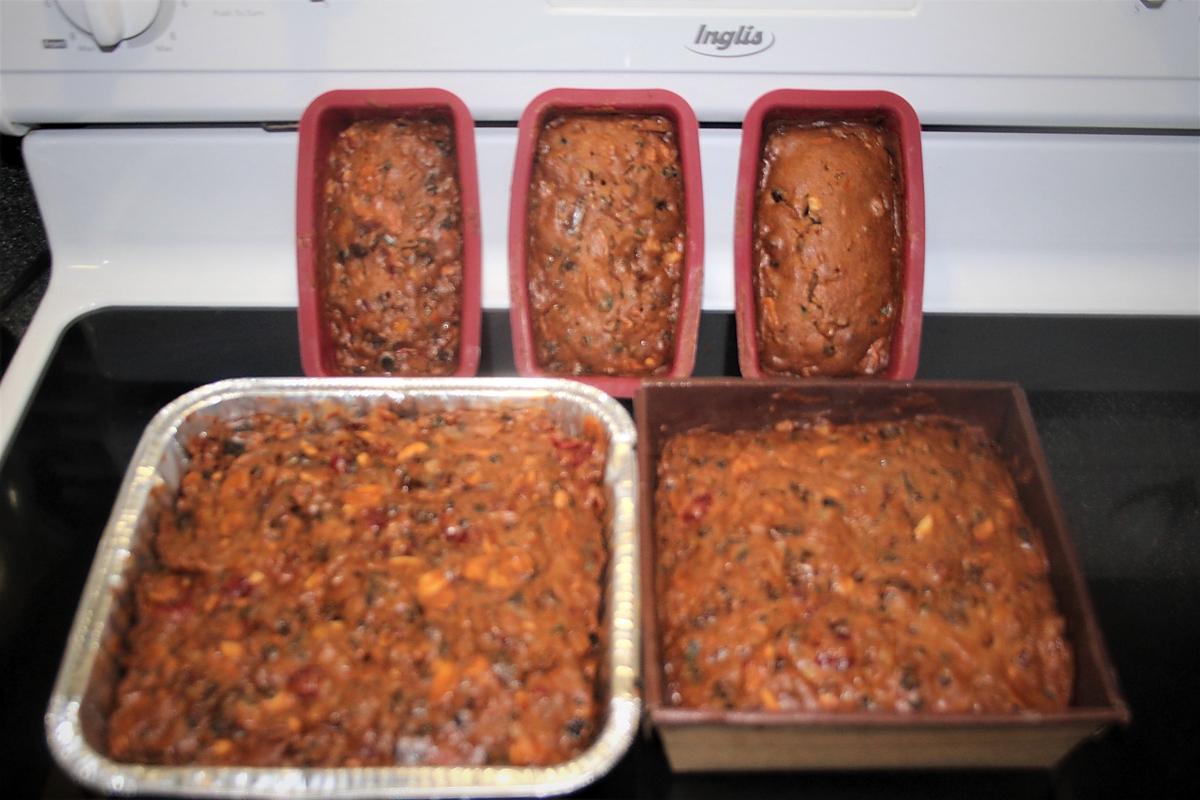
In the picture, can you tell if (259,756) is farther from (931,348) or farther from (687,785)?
(931,348)

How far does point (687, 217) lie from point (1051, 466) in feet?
2.21

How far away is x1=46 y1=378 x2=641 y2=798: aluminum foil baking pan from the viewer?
3.18ft

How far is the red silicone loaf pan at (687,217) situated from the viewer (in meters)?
1.33

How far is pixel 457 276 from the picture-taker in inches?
54.4

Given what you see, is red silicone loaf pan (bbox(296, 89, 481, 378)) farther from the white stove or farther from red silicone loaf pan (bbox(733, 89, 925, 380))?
red silicone loaf pan (bbox(733, 89, 925, 380))

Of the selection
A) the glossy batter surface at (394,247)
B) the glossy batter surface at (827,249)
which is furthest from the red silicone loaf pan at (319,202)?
the glossy batter surface at (827,249)

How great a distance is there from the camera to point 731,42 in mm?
1382

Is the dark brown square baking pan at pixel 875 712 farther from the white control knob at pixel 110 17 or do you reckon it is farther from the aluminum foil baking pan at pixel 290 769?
the white control knob at pixel 110 17

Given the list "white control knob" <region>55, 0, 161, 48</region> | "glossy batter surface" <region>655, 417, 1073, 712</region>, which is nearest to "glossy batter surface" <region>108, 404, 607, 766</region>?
"glossy batter surface" <region>655, 417, 1073, 712</region>

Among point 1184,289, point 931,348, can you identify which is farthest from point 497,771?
point 1184,289

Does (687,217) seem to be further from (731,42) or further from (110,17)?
(110,17)

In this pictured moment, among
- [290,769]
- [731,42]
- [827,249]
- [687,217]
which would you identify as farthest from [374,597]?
[731,42]

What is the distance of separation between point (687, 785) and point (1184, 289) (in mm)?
1197

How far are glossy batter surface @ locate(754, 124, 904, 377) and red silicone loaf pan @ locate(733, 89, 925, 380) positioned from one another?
19 millimetres
